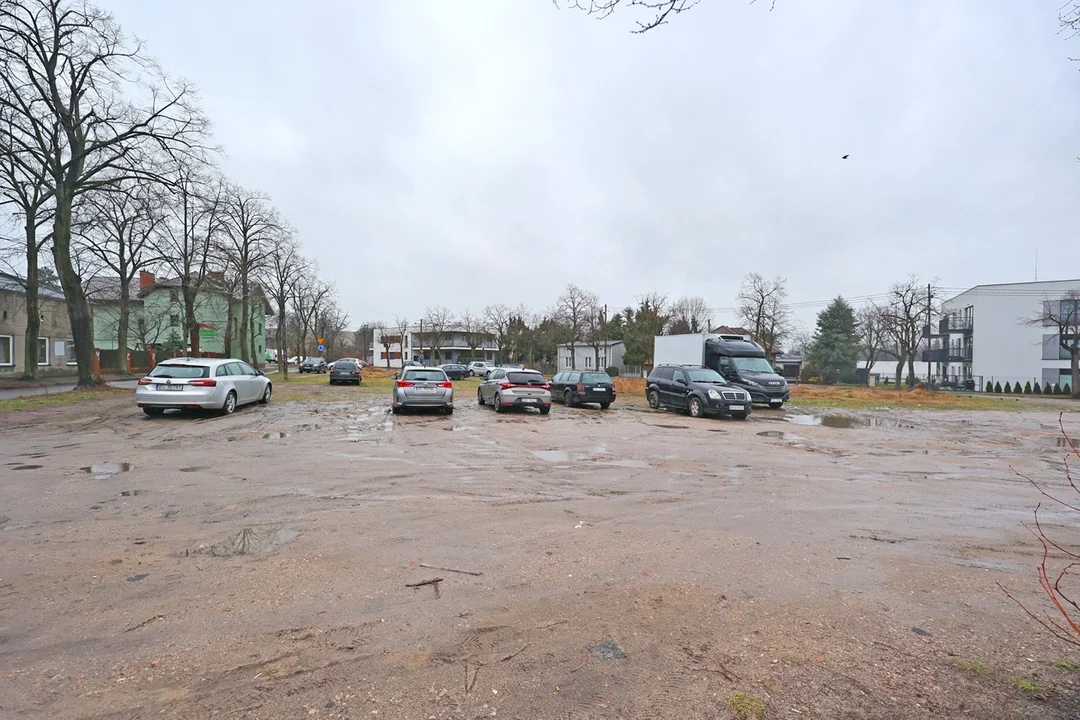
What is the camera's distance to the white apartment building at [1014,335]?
5112 cm

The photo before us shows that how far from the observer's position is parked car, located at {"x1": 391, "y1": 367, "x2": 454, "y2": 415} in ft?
56.1

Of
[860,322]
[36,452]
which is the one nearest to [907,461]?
[36,452]

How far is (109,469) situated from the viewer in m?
8.41

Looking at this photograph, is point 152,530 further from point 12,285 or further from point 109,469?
point 12,285

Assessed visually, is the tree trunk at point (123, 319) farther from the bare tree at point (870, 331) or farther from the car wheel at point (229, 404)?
the bare tree at point (870, 331)

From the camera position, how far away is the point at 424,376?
1741cm

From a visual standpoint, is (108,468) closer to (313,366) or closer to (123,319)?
(123,319)

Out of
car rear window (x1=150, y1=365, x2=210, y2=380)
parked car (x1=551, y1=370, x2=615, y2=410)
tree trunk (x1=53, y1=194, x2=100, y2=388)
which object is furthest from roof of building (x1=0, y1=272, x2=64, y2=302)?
parked car (x1=551, y1=370, x2=615, y2=410)

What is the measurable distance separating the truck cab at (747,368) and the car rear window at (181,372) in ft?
62.4

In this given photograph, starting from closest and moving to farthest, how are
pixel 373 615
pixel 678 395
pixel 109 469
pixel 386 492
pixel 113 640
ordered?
pixel 113 640
pixel 373 615
pixel 386 492
pixel 109 469
pixel 678 395

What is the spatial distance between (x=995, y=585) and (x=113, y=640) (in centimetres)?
625

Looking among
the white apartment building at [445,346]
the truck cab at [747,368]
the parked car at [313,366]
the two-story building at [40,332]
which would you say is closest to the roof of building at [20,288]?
the two-story building at [40,332]

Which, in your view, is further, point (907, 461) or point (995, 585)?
point (907, 461)

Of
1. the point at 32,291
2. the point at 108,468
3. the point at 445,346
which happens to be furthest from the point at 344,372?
the point at 445,346
